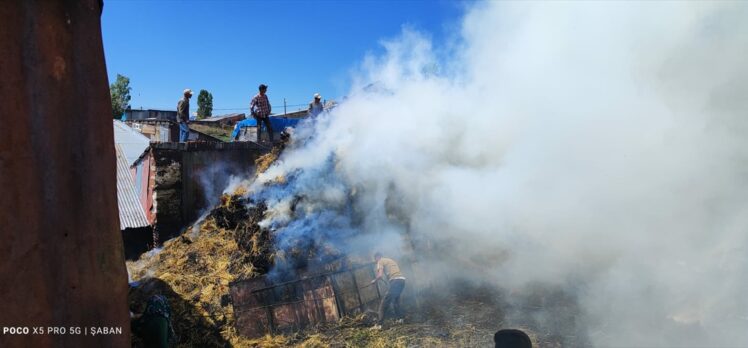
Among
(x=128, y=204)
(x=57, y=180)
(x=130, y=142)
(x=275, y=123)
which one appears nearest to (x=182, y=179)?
(x=128, y=204)

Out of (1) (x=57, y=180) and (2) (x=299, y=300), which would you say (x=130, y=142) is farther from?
(1) (x=57, y=180)

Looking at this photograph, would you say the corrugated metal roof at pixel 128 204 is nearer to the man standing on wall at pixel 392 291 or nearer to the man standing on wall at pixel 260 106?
the man standing on wall at pixel 260 106

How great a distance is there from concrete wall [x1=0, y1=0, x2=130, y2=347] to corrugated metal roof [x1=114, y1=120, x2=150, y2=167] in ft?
48.3

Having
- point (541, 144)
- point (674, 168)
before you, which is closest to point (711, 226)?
point (674, 168)

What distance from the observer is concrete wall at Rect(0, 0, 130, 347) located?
7.47 ft

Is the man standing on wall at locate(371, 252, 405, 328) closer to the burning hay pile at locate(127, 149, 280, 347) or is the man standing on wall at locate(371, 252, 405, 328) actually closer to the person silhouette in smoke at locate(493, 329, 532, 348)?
the burning hay pile at locate(127, 149, 280, 347)

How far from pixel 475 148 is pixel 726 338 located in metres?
6.12

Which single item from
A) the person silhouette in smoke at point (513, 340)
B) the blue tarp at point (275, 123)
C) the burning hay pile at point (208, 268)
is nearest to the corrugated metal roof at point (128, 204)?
the burning hay pile at point (208, 268)

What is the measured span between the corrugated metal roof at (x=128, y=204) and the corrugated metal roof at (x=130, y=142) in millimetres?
3348

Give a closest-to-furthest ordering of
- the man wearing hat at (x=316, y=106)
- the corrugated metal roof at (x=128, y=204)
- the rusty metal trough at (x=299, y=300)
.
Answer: the rusty metal trough at (x=299, y=300) < the corrugated metal roof at (x=128, y=204) < the man wearing hat at (x=316, y=106)

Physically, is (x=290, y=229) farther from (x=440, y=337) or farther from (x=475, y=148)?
(x=475, y=148)

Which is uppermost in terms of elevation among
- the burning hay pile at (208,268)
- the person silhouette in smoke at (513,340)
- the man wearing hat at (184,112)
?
the man wearing hat at (184,112)

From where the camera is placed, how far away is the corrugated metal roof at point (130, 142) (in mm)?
16228

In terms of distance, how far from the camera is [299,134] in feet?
37.4
